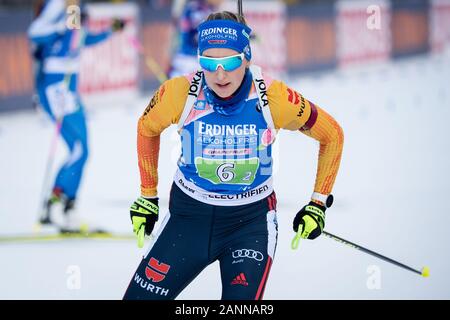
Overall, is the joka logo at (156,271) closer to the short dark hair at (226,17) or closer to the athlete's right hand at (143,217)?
the athlete's right hand at (143,217)

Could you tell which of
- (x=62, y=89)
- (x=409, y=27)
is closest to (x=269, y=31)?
(x=409, y=27)

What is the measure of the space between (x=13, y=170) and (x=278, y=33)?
9111 mm

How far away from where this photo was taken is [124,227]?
7828 millimetres

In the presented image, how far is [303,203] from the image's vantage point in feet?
28.7

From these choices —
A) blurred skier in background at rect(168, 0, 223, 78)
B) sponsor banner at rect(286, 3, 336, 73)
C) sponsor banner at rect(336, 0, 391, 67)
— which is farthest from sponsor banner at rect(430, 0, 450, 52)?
blurred skier in background at rect(168, 0, 223, 78)

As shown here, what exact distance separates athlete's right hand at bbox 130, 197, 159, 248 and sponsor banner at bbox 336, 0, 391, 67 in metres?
16.2

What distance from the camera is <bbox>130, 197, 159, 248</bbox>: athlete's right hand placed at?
14.4 ft

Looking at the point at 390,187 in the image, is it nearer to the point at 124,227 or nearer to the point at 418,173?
the point at 418,173

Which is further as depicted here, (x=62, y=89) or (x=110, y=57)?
(x=110, y=57)

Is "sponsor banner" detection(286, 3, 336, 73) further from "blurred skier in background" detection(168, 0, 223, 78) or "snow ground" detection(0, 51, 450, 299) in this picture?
"blurred skier in background" detection(168, 0, 223, 78)

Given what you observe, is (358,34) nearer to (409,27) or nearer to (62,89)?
(409,27)

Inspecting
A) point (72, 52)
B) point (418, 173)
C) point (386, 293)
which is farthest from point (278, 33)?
point (386, 293)

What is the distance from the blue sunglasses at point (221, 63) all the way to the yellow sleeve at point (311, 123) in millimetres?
257

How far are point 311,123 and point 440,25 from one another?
20420 mm
